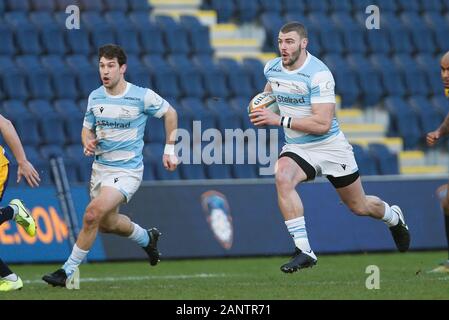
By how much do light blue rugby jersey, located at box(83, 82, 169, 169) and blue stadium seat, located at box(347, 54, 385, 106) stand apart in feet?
33.5

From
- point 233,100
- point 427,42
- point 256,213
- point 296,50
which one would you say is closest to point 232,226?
point 256,213

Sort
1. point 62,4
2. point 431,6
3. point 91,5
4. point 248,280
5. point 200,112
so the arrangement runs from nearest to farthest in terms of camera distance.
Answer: point 248,280 < point 200,112 < point 62,4 < point 91,5 < point 431,6

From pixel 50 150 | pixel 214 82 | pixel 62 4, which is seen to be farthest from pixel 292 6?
pixel 50 150

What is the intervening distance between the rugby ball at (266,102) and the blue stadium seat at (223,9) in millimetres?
10367

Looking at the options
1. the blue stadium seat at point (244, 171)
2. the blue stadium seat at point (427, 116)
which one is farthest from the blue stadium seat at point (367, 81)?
the blue stadium seat at point (244, 171)

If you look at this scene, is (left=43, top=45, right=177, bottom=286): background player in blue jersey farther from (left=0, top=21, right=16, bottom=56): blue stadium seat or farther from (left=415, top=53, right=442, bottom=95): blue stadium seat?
(left=415, top=53, right=442, bottom=95): blue stadium seat

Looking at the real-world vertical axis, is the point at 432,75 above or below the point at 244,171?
above

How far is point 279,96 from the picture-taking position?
1134 centimetres

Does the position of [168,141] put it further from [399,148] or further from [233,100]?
[399,148]

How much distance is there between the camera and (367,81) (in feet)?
70.2

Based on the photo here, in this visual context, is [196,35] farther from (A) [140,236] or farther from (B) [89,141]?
(B) [89,141]

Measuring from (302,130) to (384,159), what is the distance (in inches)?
338
